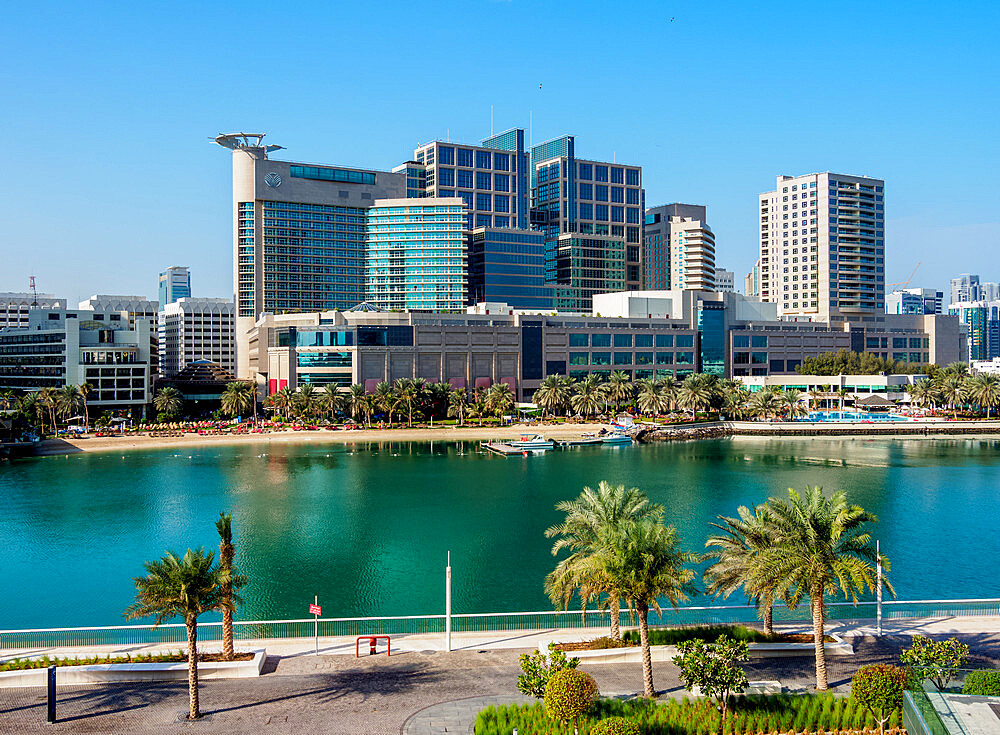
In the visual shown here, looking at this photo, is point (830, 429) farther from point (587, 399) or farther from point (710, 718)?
point (710, 718)

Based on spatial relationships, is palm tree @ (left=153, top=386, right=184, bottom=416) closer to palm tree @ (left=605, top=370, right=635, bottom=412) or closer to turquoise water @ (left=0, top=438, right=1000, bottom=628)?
turquoise water @ (left=0, top=438, right=1000, bottom=628)

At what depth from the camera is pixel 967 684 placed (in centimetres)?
2378

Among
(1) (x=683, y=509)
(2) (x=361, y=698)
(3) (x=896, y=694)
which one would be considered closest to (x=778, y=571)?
(3) (x=896, y=694)

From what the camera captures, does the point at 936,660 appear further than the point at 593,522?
No

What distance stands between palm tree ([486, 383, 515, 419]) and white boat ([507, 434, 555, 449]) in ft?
73.0

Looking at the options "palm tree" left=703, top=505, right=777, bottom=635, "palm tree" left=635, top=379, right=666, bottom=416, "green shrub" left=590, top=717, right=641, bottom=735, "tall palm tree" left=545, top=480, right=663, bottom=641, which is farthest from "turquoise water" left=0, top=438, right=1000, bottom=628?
"palm tree" left=635, top=379, right=666, bottom=416

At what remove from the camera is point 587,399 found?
503ft

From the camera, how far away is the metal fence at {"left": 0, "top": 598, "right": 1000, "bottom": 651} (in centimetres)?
3359

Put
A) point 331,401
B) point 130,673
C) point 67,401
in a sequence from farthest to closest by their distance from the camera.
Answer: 1. point 331,401
2. point 67,401
3. point 130,673

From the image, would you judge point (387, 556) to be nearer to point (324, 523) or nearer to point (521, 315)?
point (324, 523)

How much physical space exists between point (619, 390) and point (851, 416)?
44889 mm

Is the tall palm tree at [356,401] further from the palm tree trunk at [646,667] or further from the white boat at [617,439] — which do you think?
the palm tree trunk at [646,667]

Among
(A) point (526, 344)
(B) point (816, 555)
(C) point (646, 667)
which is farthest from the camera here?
(A) point (526, 344)

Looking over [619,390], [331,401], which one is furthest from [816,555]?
[619,390]
